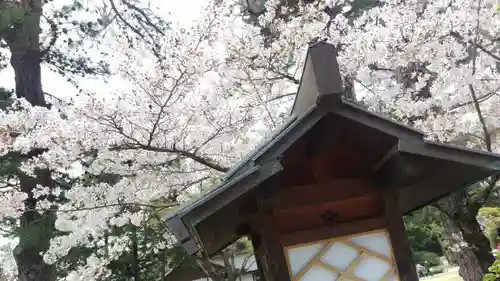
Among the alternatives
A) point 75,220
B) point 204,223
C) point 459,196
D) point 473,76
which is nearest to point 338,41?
point 473,76

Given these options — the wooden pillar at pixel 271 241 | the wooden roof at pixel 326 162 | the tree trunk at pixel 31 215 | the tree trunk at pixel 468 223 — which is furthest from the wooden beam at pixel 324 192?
the tree trunk at pixel 31 215

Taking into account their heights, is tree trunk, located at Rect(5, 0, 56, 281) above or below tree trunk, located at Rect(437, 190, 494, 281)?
above

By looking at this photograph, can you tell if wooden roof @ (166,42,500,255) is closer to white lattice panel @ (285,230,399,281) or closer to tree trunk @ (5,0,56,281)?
white lattice panel @ (285,230,399,281)

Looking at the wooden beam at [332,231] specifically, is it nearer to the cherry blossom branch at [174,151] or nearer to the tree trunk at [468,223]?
the cherry blossom branch at [174,151]

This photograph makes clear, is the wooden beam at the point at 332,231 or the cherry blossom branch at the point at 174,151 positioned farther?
the cherry blossom branch at the point at 174,151

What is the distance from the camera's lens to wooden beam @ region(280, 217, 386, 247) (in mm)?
2775

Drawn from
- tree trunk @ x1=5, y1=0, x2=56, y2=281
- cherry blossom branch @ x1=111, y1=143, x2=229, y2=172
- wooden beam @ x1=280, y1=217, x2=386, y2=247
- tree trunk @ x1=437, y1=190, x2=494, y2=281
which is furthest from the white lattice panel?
tree trunk @ x1=5, y1=0, x2=56, y2=281

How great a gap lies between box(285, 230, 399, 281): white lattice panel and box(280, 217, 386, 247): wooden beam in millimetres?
29

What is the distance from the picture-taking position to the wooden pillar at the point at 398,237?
2.75 meters

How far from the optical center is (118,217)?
7133 millimetres

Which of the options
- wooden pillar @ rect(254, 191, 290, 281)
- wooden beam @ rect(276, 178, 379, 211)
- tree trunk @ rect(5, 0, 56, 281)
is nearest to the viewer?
wooden pillar @ rect(254, 191, 290, 281)

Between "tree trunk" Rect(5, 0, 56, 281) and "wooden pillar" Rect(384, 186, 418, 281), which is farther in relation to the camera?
"tree trunk" Rect(5, 0, 56, 281)

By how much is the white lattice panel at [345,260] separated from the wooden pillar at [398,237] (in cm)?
3

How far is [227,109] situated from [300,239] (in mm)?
3719
